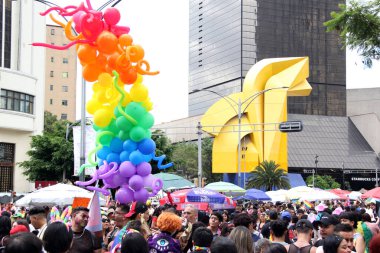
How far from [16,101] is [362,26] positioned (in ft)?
116

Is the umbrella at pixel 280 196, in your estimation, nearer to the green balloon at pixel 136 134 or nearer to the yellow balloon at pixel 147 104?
the yellow balloon at pixel 147 104

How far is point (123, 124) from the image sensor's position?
11.9m

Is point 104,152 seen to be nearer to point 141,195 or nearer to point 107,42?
point 141,195

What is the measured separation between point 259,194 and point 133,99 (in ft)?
50.4

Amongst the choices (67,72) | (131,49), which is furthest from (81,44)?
(67,72)

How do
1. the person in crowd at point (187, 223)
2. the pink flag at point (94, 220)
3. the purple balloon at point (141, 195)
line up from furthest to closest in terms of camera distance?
the purple balloon at point (141, 195), the person in crowd at point (187, 223), the pink flag at point (94, 220)

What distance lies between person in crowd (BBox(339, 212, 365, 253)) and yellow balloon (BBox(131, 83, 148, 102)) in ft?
16.9

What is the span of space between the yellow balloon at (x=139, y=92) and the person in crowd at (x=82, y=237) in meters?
5.53

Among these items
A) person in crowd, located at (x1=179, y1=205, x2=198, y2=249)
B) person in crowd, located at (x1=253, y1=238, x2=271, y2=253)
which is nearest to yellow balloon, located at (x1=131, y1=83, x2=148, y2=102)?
person in crowd, located at (x1=179, y1=205, x2=198, y2=249)

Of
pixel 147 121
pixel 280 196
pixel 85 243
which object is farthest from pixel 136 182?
pixel 280 196

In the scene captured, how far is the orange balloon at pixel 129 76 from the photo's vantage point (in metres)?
12.0

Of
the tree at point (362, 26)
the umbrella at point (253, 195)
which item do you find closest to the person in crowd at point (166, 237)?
the tree at point (362, 26)

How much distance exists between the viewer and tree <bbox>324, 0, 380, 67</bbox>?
47.9 feet

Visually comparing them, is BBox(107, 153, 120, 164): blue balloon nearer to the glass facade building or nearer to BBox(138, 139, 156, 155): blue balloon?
BBox(138, 139, 156, 155): blue balloon
